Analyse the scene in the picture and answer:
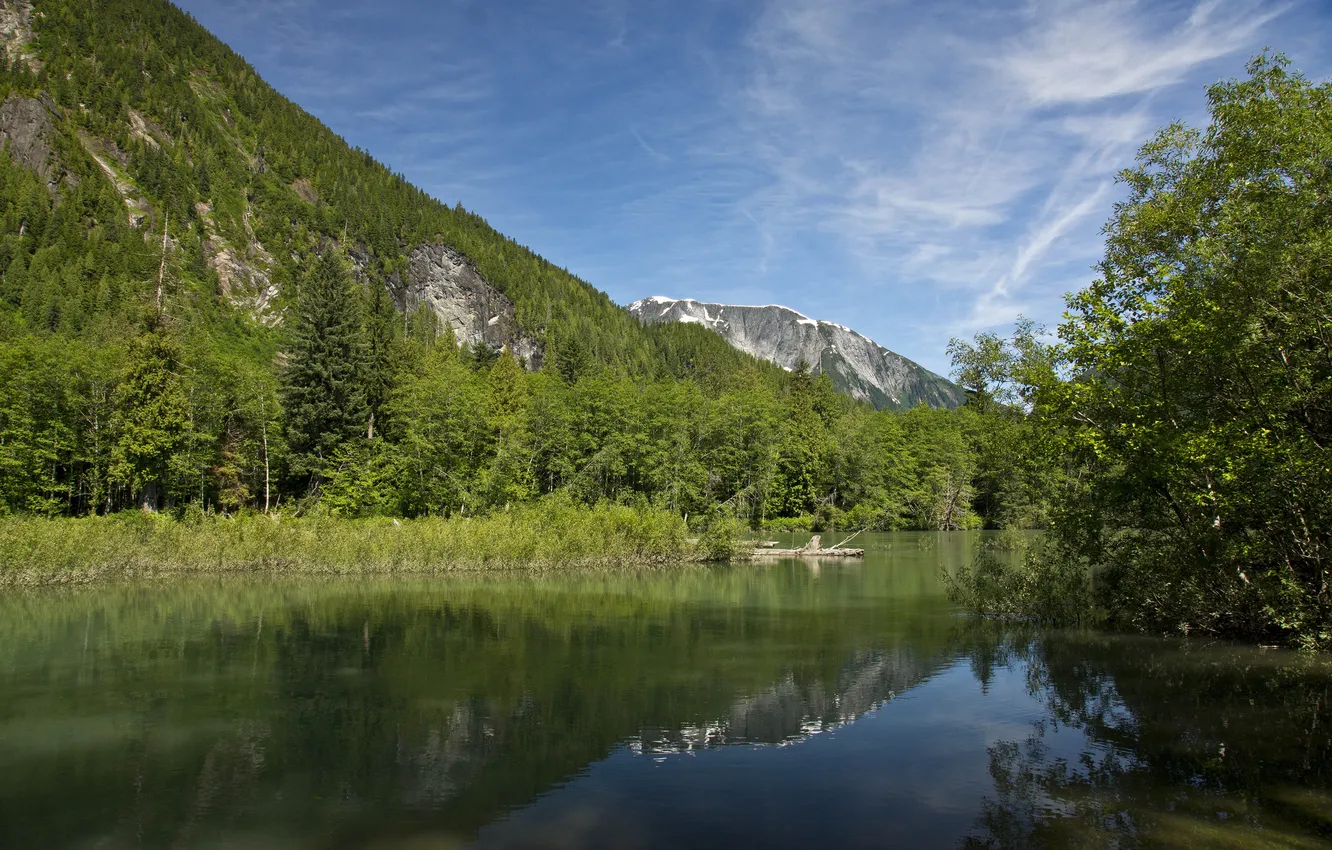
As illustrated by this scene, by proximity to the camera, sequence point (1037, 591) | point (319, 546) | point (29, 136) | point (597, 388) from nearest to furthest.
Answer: point (1037, 591)
point (319, 546)
point (597, 388)
point (29, 136)

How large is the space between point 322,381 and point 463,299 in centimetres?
10869

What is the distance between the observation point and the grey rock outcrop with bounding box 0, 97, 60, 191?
367 feet

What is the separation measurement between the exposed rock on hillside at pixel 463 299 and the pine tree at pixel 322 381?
318ft

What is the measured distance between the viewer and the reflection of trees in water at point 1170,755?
8781mm

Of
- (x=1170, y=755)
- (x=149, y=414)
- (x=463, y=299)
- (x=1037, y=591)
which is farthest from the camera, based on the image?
(x=463, y=299)

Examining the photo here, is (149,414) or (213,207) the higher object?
(213,207)

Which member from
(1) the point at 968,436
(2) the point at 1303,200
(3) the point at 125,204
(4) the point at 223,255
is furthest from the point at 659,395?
(3) the point at 125,204

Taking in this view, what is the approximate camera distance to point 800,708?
1412cm

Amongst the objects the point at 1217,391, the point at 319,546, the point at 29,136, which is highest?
the point at 29,136

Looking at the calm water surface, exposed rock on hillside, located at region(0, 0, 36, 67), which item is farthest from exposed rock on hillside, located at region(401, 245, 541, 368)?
the calm water surface

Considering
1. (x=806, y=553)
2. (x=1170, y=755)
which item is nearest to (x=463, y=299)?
(x=806, y=553)

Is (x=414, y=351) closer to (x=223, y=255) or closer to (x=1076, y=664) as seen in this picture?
(x=223, y=255)

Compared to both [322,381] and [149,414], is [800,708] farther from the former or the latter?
[322,381]

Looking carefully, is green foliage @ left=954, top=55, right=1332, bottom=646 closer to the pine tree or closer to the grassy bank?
the grassy bank
